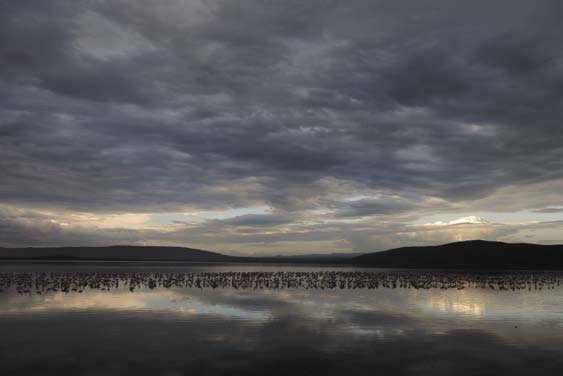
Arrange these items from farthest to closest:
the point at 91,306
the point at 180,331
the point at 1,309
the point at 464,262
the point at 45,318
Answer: the point at 464,262, the point at 91,306, the point at 1,309, the point at 45,318, the point at 180,331

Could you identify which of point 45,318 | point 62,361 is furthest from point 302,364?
point 45,318

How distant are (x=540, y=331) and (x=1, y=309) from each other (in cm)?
3093

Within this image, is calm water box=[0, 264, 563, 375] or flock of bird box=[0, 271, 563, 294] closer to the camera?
calm water box=[0, 264, 563, 375]

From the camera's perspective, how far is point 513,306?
32.1 m

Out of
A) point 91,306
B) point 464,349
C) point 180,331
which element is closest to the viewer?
point 464,349

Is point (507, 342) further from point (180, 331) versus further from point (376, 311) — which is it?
point (180, 331)

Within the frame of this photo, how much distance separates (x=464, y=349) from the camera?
17.1 meters

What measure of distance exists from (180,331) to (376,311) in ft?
44.2

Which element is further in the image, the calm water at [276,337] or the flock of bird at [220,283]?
the flock of bird at [220,283]

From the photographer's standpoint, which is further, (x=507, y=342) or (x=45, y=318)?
(x=45, y=318)

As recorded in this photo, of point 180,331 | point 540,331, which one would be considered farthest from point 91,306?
point 540,331

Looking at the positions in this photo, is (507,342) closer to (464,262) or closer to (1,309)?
(1,309)

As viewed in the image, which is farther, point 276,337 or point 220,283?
point 220,283

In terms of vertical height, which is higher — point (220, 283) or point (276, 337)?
point (220, 283)
